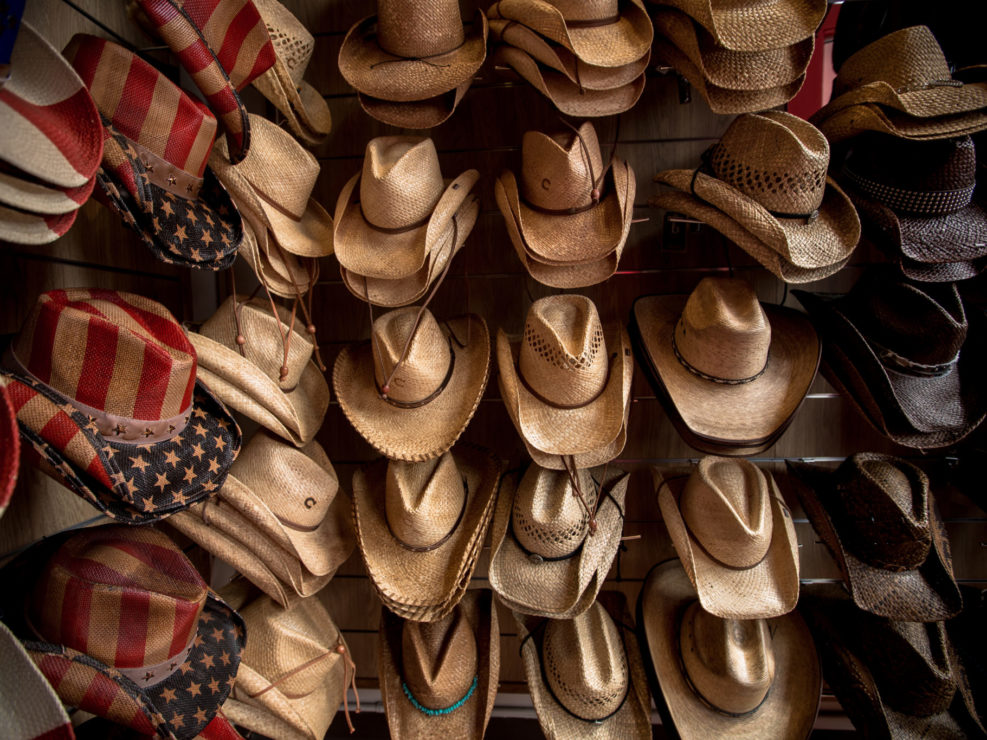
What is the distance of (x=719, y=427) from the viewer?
4.96ft

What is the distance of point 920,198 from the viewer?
1.47 metres

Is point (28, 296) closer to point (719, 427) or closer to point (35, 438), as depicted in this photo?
point (35, 438)

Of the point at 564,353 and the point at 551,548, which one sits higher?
the point at 564,353

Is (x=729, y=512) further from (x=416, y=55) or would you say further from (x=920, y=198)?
(x=416, y=55)

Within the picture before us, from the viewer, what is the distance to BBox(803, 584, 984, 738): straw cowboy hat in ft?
5.43

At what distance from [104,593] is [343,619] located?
1.25 metres

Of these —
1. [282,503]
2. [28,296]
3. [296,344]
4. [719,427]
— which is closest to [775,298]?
[719,427]

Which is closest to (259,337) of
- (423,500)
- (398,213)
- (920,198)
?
(398,213)

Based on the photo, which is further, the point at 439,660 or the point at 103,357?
the point at 439,660

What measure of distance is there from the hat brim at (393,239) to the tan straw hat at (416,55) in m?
0.24

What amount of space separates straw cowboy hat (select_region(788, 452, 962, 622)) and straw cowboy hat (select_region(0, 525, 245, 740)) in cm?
159

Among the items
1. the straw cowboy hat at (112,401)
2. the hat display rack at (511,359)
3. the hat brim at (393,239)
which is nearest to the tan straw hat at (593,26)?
the hat display rack at (511,359)

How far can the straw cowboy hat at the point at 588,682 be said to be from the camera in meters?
1.66

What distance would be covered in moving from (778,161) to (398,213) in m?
0.90
